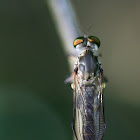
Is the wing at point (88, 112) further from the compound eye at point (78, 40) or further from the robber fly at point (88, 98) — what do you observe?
the compound eye at point (78, 40)

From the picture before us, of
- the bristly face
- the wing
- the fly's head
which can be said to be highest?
the bristly face

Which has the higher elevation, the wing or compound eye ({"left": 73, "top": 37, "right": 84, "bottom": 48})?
compound eye ({"left": 73, "top": 37, "right": 84, "bottom": 48})

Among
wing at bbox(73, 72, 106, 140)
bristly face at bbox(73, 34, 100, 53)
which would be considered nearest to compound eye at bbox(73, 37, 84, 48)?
bristly face at bbox(73, 34, 100, 53)

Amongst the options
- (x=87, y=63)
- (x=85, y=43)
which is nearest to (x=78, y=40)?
(x=85, y=43)

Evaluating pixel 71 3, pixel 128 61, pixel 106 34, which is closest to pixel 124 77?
pixel 128 61

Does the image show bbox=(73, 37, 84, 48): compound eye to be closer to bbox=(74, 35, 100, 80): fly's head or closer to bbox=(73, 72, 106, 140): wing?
bbox=(74, 35, 100, 80): fly's head

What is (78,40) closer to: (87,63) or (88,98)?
(87,63)
